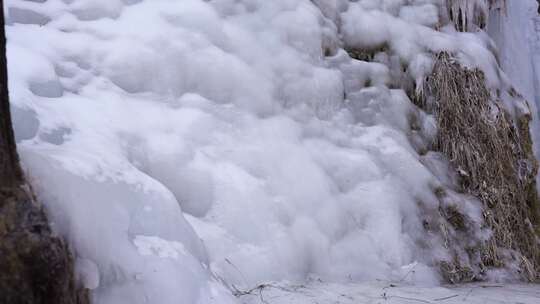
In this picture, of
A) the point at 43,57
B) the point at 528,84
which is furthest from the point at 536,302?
the point at 528,84

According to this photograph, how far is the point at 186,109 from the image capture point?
7.57 ft

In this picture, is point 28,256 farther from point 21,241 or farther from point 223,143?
point 223,143

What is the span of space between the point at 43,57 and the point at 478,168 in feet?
7.49

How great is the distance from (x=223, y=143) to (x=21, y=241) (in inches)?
50.6

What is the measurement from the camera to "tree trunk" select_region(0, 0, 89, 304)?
1.00 m

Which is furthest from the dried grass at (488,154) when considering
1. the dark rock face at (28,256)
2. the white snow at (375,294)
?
the dark rock face at (28,256)

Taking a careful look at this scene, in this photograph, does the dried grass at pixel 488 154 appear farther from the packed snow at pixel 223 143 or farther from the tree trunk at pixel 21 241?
the tree trunk at pixel 21 241

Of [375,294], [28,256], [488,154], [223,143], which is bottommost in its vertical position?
[488,154]

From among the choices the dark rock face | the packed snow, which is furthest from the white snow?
the dark rock face

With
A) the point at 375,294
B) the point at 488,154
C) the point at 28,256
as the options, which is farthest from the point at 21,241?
the point at 488,154

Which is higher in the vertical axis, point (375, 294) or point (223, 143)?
point (223, 143)

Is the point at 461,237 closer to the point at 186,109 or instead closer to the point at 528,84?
the point at 186,109

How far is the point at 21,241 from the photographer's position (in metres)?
1.02

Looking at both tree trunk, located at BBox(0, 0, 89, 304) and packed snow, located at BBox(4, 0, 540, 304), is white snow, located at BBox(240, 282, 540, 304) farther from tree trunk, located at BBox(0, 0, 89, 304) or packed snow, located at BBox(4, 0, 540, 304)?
tree trunk, located at BBox(0, 0, 89, 304)
